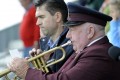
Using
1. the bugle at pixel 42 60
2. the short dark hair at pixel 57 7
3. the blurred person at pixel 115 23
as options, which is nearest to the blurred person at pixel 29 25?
the blurred person at pixel 115 23

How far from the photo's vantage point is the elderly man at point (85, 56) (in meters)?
6.24

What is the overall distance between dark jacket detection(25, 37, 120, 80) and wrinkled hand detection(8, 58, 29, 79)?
56 millimetres

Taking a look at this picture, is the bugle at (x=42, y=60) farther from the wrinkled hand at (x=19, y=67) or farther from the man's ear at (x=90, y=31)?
the man's ear at (x=90, y=31)

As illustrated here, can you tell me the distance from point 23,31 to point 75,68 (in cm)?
450

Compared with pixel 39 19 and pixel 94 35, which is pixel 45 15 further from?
pixel 94 35

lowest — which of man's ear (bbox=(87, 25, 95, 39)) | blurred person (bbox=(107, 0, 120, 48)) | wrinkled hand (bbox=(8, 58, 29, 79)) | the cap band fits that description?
Answer: blurred person (bbox=(107, 0, 120, 48))

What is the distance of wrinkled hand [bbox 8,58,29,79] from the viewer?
6.52 m

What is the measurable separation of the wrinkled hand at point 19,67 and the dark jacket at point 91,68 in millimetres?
56

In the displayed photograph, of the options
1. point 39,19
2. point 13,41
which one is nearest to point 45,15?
point 39,19

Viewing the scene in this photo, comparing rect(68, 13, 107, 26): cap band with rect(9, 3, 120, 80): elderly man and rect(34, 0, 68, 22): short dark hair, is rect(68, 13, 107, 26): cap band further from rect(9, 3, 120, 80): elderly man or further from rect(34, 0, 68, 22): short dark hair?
rect(34, 0, 68, 22): short dark hair

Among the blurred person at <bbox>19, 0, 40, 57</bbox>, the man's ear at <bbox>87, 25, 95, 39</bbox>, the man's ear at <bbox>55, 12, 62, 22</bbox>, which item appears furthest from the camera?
the blurred person at <bbox>19, 0, 40, 57</bbox>

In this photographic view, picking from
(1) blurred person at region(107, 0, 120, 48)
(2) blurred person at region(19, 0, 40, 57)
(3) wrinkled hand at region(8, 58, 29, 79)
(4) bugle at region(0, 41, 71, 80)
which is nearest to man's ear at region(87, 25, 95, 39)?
(4) bugle at region(0, 41, 71, 80)

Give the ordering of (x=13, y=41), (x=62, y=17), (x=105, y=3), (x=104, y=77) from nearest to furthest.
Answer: (x=104, y=77) < (x=62, y=17) < (x=105, y=3) < (x=13, y=41)

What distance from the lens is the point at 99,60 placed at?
628 cm
